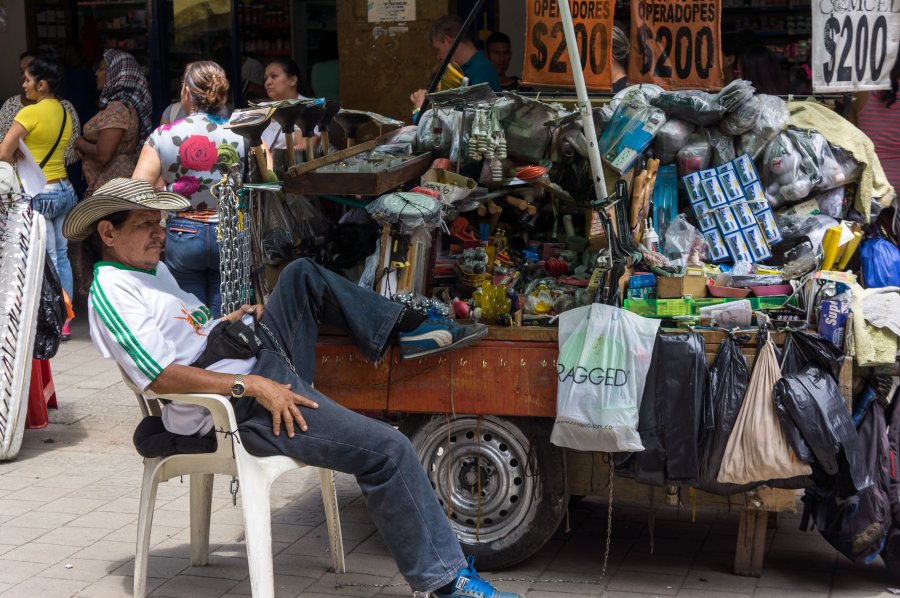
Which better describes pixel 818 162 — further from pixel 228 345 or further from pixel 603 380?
pixel 228 345

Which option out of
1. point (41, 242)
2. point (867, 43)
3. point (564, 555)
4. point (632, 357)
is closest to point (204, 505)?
point (564, 555)

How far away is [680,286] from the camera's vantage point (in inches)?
164

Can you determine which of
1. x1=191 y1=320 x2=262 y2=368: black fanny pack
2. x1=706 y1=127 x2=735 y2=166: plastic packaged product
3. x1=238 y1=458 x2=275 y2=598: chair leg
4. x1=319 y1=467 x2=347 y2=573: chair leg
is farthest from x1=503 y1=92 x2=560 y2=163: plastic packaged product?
x1=238 y1=458 x2=275 y2=598: chair leg

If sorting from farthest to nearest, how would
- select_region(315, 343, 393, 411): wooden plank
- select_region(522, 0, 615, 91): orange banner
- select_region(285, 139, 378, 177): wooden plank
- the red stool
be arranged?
1. the red stool
2. select_region(522, 0, 615, 91): orange banner
3. select_region(285, 139, 378, 177): wooden plank
4. select_region(315, 343, 393, 411): wooden plank

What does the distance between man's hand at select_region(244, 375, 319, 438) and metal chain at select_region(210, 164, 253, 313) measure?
91 centimetres

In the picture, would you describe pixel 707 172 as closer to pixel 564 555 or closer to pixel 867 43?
pixel 867 43

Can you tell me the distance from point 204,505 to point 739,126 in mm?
2593

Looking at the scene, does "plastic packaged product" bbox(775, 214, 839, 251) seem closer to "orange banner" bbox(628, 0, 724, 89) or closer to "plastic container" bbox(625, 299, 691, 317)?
"plastic container" bbox(625, 299, 691, 317)

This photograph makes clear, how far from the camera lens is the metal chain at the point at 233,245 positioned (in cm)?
461

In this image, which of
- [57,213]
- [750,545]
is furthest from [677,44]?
[57,213]

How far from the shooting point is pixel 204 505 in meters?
4.34

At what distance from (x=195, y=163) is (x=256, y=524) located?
226cm

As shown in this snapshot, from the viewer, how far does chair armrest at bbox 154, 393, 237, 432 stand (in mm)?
3689

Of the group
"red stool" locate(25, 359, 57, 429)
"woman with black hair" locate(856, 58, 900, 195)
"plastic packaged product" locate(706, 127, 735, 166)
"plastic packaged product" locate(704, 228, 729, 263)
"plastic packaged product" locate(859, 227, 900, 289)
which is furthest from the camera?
"red stool" locate(25, 359, 57, 429)
